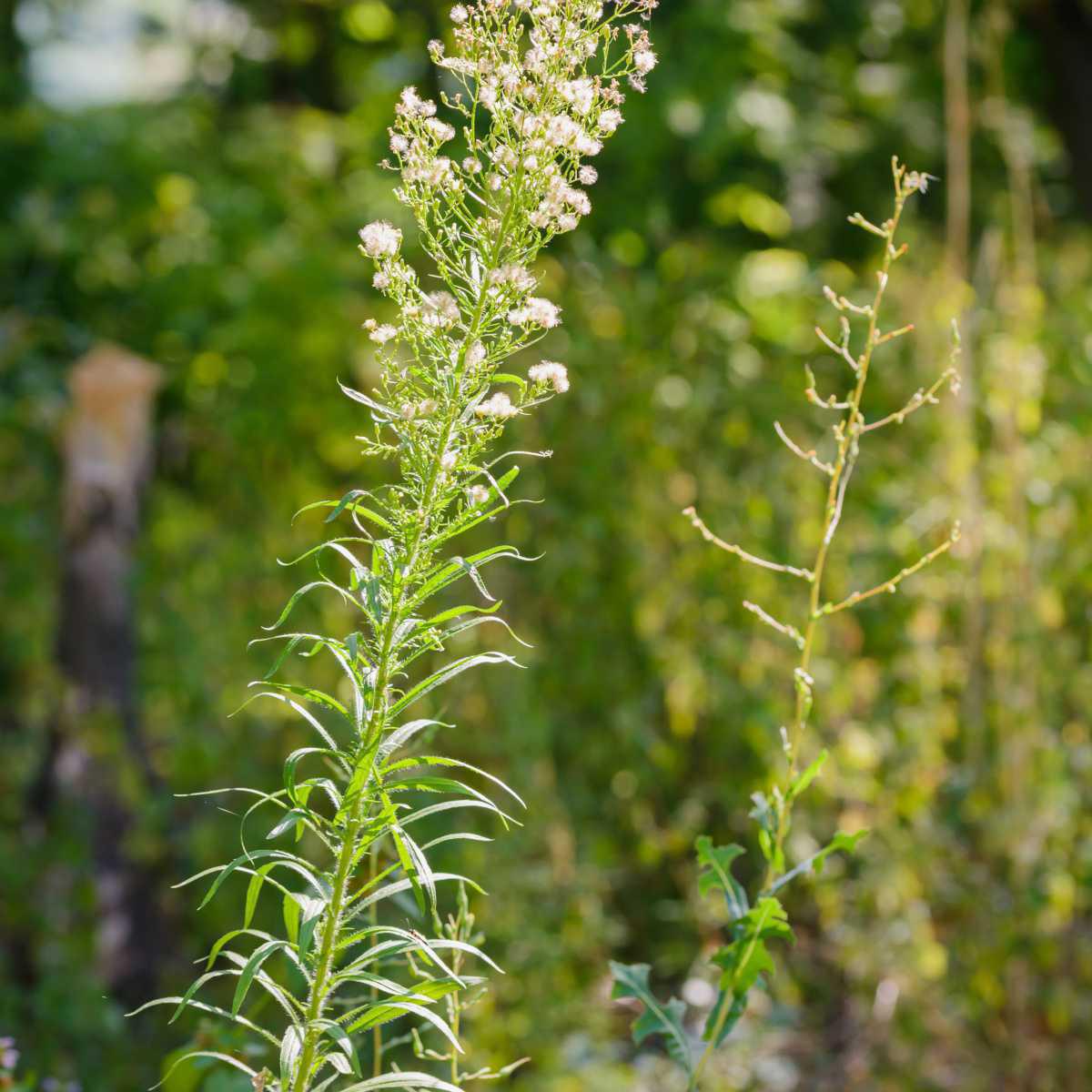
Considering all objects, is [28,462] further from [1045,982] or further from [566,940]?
[1045,982]

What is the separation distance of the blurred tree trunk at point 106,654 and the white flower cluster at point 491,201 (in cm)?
233

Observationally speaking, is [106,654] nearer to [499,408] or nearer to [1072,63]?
[499,408]

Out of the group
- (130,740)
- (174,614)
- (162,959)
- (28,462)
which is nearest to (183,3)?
(28,462)

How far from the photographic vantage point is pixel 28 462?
12.9 ft

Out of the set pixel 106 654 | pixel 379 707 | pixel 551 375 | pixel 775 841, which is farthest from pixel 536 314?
pixel 106 654

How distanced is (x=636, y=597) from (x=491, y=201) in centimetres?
215

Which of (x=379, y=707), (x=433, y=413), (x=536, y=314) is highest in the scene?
(x=536, y=314)

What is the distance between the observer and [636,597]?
3.25 meters

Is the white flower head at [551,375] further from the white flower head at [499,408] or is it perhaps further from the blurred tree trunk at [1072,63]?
the blurred tree trunk at [1072,63]

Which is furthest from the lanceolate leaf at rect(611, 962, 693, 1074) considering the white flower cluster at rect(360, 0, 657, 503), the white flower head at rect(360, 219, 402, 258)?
the white flower head at rect(360, 219, 402, 258)

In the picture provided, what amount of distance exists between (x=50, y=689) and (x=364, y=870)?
1.51 meters

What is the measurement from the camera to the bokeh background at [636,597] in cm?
270

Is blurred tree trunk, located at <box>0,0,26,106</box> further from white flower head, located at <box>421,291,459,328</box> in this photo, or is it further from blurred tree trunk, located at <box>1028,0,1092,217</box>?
white flower head, located at <box>421,291,459,328</box>

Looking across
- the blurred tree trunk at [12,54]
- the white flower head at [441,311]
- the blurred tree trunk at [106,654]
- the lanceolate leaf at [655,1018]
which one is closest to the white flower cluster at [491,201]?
the white flower head at [441,311]
